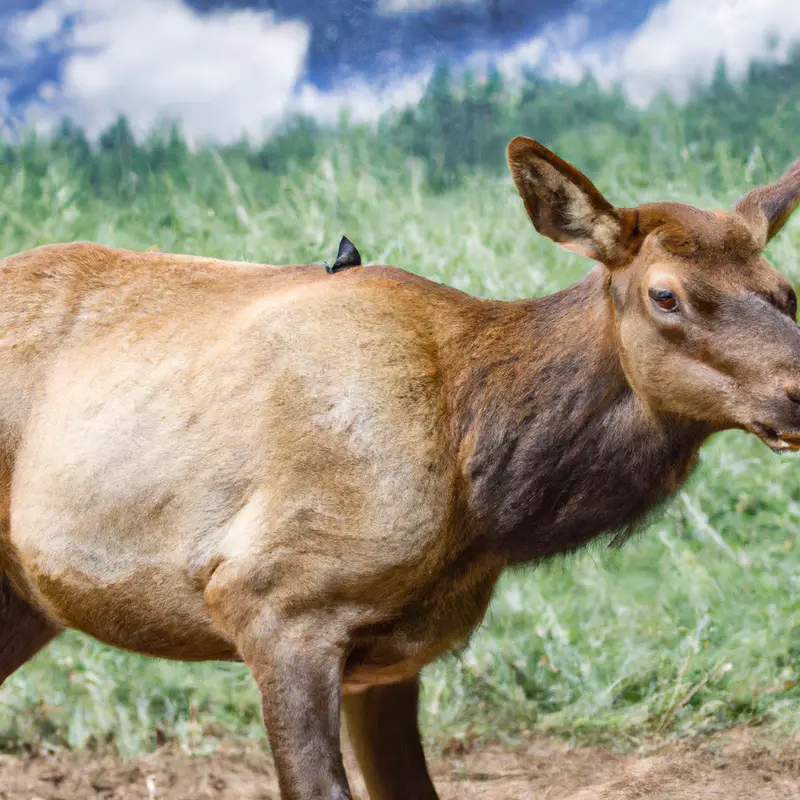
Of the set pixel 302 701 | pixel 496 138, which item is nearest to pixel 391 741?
pixel 302 701

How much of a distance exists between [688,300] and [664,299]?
8 centimetres

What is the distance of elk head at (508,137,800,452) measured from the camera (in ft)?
12.7

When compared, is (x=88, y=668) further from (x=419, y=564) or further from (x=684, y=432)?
(x=684, y=432)

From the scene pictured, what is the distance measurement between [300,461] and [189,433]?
45 cm

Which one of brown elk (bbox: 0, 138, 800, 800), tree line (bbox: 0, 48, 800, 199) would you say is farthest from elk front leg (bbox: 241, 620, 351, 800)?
tree line (bbox: 0, 48, 800, 199)

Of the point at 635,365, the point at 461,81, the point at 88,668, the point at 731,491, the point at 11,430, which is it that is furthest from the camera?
the point at 461,81

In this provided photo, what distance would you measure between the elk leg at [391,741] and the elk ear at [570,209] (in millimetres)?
1892

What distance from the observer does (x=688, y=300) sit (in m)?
3.94

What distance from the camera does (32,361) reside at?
4.75 m

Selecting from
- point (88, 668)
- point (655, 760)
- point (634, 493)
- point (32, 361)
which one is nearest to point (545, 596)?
point (655, 760)

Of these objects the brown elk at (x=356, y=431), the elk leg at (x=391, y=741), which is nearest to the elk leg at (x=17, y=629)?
the brown elk at (x=356, y=431)

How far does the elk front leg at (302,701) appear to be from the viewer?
13.4 feet

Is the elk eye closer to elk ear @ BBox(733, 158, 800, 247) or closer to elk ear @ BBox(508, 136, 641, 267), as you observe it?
elk ear @ BBox(508, 136, 641, 267)

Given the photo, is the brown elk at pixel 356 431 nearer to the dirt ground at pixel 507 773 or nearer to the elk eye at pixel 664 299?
the elk eye at pixel 664 299
